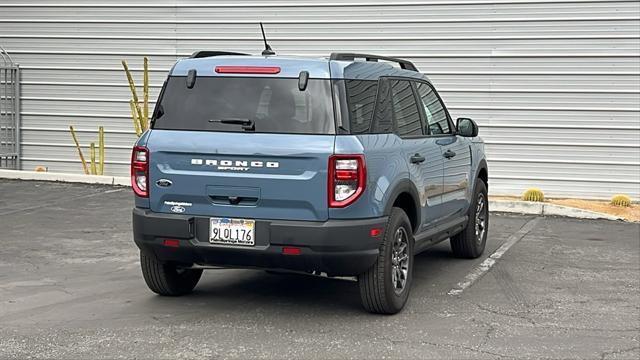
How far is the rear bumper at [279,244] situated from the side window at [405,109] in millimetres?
1051

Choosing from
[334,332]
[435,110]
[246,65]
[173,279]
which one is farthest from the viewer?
[435,110]

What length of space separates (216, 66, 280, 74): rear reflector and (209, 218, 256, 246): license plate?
3.51ft

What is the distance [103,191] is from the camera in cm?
1420

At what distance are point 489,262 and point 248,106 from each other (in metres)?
3.65

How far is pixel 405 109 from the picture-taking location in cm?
704

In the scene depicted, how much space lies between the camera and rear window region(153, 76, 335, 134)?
598 centimetres

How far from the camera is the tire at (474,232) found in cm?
859

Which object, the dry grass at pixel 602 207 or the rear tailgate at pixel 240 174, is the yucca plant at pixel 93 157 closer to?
the dry grass at pixel 602 207

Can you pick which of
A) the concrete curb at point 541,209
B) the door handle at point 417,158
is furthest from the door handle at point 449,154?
the concrete curb at point 541,209

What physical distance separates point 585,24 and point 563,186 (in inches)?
100

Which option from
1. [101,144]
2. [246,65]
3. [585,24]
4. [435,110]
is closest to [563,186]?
[585,24]

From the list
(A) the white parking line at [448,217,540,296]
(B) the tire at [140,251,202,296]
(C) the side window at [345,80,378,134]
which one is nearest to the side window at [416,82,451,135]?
(C) the side window at [345,80,378,134]

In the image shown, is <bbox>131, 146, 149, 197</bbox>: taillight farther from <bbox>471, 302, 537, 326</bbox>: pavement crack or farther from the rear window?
<bbox>471, 302, 537, 326</bbox>: pavement crack

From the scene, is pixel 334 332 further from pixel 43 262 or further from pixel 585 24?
pixel 585 24
